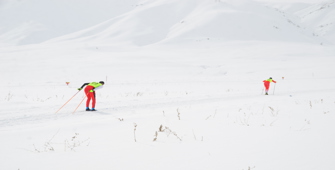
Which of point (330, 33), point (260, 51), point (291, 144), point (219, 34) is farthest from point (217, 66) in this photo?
point (330, 33)

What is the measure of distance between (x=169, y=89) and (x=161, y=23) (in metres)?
45.1

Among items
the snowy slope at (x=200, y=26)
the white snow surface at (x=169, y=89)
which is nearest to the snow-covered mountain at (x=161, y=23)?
the snowy slope at (x=200, y=26)

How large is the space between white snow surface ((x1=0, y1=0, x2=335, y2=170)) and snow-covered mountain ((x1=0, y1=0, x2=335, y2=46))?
0.43m

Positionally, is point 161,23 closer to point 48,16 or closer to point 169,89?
point 48,16

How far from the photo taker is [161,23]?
2318 inches

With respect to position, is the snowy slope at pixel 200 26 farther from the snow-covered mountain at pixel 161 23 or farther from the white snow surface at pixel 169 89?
the white snow surface at pixel 169 89

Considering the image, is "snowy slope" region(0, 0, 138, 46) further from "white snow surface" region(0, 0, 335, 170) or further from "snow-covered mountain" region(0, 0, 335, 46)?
"white snow surface" region(0, 0, 335, 170)

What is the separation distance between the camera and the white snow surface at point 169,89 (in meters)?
3.88

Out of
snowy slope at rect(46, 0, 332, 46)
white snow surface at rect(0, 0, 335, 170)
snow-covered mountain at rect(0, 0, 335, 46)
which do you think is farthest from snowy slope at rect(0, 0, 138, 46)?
snowy slope at rect(46, 0, 332, 46)

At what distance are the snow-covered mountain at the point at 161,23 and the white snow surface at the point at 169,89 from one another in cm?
43

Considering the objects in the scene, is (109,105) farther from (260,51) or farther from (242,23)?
(242,23)

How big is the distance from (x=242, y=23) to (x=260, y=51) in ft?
51.7

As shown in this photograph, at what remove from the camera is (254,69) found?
92.0 ft

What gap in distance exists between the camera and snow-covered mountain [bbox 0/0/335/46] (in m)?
50.4
